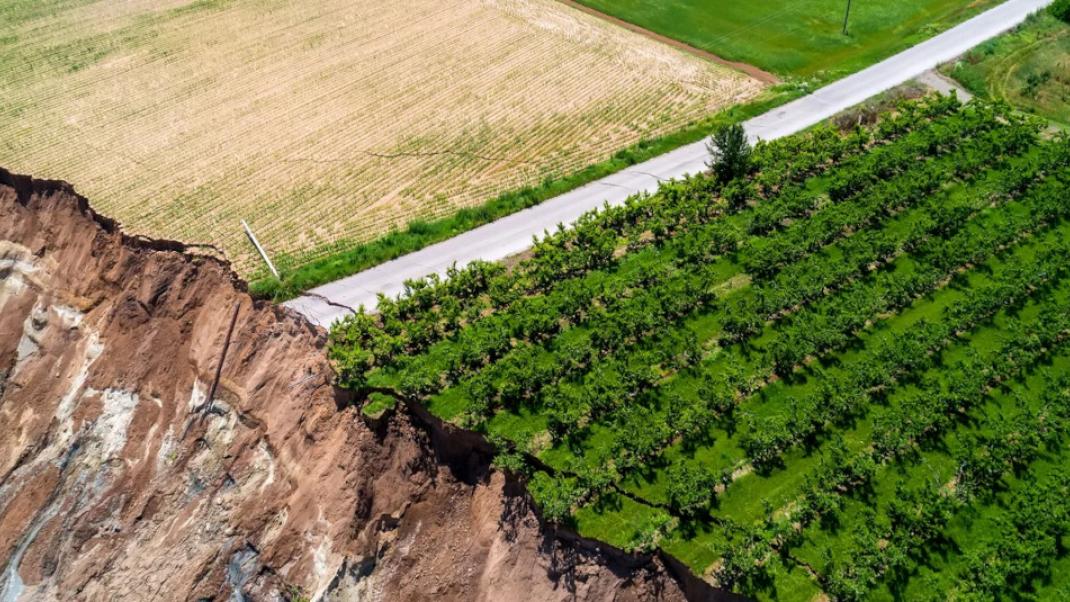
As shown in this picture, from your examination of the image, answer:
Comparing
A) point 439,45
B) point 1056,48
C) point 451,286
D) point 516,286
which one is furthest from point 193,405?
point 1056,48

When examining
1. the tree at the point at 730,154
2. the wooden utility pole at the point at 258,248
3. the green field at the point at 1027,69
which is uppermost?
the wooden utility pole at the point at 258,248

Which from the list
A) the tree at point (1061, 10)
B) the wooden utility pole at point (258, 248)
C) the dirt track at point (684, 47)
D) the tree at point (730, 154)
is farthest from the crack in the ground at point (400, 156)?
the tree at point (1061, 10)

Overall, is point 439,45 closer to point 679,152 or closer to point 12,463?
point 679,152

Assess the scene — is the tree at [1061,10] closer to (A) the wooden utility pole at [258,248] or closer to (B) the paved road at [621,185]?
(B) the paved road at [621,185]

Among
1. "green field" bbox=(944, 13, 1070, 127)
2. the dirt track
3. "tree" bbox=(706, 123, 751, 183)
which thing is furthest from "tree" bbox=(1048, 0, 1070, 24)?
"tree" bbox=(706, 123, 751, 183)

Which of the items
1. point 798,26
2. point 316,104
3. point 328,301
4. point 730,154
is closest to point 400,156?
point 316,104

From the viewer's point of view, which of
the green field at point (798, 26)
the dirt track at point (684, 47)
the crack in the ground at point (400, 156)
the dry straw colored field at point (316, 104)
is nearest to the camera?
the dry straw colored field at point (316, 104)
